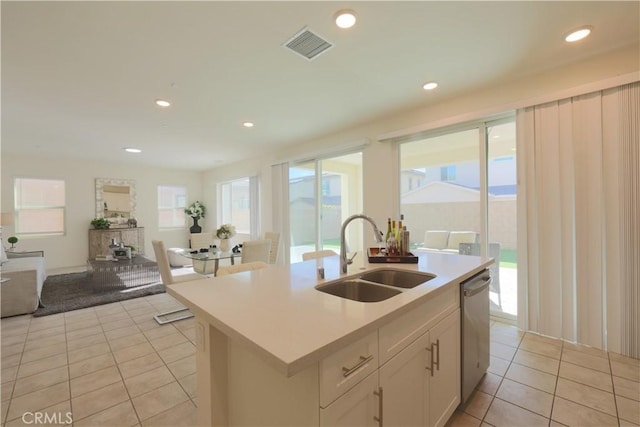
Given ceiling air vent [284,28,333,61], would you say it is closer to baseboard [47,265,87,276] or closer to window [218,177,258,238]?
window [218,177,258,238]

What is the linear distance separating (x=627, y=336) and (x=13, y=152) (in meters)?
9.52

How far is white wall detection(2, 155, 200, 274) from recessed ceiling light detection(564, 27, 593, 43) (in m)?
8.31

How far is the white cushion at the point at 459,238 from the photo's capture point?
3329mm

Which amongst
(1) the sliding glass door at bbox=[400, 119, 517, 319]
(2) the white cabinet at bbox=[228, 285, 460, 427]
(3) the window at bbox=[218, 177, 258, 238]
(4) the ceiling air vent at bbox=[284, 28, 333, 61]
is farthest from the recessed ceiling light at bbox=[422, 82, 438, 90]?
(3) the window at bbox=[218, 177, 258, 238]

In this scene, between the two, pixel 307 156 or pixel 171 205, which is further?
pixel 171 205

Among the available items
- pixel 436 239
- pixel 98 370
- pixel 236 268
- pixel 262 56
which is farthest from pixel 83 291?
pixel 436 239

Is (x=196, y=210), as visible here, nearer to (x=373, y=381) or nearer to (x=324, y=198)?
(x=324, y=198)

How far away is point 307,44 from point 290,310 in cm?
197

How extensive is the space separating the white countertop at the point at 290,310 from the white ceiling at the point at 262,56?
5.62ft

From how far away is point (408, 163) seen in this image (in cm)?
388

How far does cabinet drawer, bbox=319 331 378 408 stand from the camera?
2.86 ft

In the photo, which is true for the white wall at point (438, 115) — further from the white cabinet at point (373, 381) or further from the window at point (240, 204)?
the white cabinet at point (373, 381)

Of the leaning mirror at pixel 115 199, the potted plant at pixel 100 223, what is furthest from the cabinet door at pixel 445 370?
the leaning mirror at pixel 115 199

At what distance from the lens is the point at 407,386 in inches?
48.9
